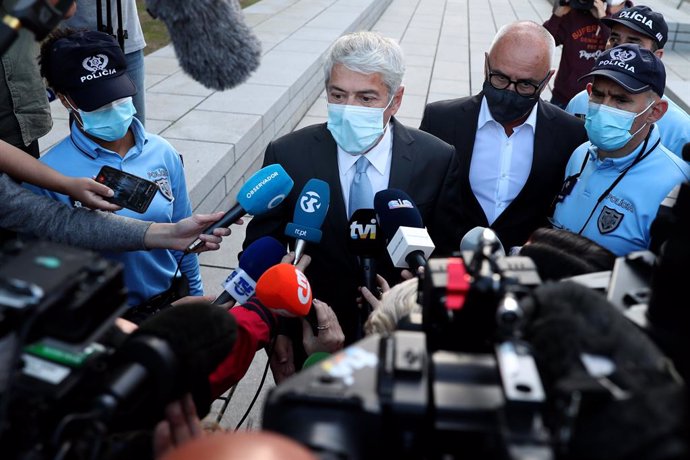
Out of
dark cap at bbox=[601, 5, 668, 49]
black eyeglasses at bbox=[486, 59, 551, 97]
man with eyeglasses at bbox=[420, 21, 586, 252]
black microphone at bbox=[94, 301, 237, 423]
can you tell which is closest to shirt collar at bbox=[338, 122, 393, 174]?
man with eyeglasses at bbox=[420, 21, 586, 252]

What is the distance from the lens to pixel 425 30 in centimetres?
1244

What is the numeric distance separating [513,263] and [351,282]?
1.27 m

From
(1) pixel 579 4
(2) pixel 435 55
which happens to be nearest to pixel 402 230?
(1) pixel 579 4

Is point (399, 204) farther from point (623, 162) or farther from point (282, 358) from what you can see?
point (623, 162)

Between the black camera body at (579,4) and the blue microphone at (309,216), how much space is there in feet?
10.5

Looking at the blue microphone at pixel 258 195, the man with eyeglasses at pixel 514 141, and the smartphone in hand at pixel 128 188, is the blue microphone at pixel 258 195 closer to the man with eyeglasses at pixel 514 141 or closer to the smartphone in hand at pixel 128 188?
the smartphone in hand at pixel 128 188

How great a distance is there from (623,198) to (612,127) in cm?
31

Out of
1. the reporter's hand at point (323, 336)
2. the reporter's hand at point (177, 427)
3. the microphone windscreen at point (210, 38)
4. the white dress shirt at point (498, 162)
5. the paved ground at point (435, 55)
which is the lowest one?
the paved ground at point (435, 55)

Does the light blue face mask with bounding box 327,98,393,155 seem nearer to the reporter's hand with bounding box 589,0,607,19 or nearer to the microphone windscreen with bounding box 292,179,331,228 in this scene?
the microphone windscreen with bounding box 292,179,331,228

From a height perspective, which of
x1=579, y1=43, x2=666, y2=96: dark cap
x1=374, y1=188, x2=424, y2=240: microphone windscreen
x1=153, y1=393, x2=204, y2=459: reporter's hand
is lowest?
x1=374, y1=188, x2=424, y2=240: microphone windscreen

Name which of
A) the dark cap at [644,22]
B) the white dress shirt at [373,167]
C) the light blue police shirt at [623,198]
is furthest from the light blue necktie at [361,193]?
the dark cap at [644,22]

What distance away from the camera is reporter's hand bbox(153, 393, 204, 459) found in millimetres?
1159

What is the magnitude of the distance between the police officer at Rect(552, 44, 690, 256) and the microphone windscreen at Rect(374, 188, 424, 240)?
83 centimetres

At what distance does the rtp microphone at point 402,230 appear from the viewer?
1863mm
